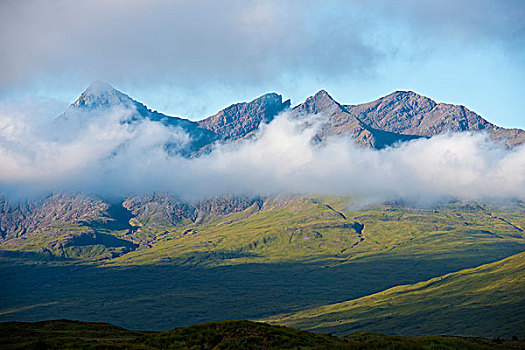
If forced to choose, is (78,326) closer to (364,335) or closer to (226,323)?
(226,323)

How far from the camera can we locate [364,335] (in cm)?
7700

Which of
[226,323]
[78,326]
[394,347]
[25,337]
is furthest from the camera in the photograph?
[78,326]

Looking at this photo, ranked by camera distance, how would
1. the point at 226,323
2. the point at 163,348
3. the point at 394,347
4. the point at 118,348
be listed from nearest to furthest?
1. the point at 394,347
2. the point at 118,348
3. the point at 163,348
4. the point at 226,323

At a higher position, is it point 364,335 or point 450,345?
point 450,345

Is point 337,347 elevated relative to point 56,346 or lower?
lower

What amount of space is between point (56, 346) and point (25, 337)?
106 ft

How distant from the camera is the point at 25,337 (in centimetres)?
7381

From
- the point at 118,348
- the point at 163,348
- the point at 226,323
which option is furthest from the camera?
the point at 226,323

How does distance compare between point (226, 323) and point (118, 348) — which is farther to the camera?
point (226, 323)

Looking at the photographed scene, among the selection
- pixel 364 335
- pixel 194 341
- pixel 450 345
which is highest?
pixel 194 341

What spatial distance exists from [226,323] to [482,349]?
3016cm

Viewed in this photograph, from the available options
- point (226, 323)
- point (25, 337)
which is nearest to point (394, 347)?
point (226, 323)

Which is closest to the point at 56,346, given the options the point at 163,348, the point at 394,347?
the point at 163,348

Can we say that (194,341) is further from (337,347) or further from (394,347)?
(394,347)
